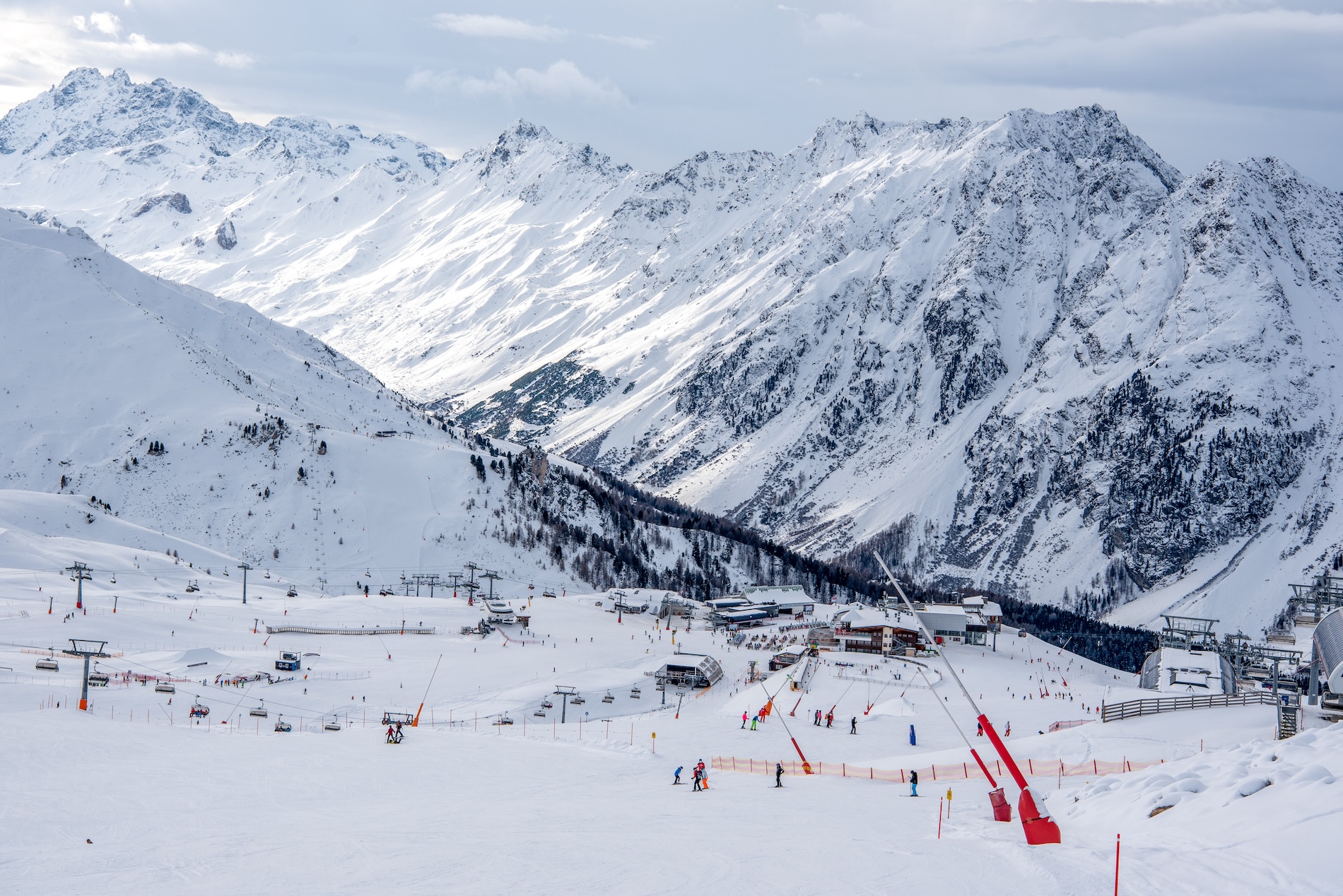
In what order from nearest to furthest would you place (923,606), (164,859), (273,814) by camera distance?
1. (164,859)
2. (273,814)
3. (923,606)

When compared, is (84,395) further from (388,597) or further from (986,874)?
(986,874)

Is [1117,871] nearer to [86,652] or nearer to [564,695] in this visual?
[564,695]

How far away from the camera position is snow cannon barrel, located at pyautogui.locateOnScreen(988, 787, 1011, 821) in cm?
3447

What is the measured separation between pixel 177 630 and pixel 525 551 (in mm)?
69585

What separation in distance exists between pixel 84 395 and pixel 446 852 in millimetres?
156826

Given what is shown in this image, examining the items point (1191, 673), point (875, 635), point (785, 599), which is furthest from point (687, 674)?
point (785, 599)

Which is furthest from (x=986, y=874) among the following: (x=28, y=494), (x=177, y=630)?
(x=28, y=494)

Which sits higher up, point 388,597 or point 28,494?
point 28,494

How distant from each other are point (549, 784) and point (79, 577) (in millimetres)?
60756

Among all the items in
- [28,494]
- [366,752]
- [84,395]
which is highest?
[84,395]

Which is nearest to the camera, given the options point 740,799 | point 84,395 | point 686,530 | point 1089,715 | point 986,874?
point 986,874

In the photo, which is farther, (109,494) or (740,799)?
(109,494)

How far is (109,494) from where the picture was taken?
14862cm

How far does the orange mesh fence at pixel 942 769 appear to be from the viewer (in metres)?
43.9
